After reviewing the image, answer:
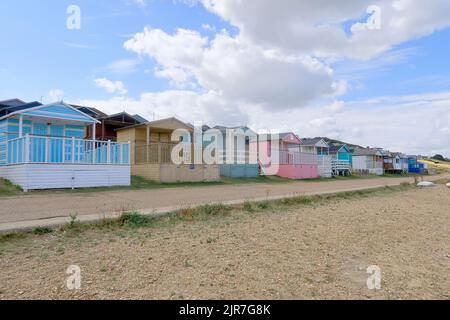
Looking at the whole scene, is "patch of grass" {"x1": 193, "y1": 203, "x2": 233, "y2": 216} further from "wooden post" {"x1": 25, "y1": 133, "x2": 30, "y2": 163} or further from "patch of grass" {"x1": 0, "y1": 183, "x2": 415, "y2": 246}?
"wooden post" {"x1": 25, "y1": 133, "x2": 30, "y2": 163}

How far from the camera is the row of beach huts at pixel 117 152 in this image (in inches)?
535

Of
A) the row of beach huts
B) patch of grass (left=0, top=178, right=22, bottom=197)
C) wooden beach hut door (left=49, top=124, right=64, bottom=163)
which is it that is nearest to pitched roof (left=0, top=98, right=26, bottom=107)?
the row of beach huts

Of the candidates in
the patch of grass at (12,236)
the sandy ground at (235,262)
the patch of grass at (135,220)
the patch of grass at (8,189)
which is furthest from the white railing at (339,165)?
the patch of grass at (12,236)

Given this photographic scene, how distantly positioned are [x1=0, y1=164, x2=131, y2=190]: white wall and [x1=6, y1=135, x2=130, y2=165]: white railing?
0.27 meters

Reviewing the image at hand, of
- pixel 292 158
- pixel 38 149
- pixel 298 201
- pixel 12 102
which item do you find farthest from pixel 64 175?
pixel 292 158

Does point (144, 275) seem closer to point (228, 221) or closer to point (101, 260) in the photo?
point (101, 260)

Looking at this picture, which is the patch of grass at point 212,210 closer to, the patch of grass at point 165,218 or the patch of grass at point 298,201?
the patch of grass at point 165,218

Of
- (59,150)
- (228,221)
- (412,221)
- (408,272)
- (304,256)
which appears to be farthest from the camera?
(59,150)

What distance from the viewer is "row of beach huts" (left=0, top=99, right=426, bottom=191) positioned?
535 inches

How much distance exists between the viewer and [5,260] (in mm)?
4145

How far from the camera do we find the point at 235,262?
4.27 m

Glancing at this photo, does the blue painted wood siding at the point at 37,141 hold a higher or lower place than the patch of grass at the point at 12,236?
higher
